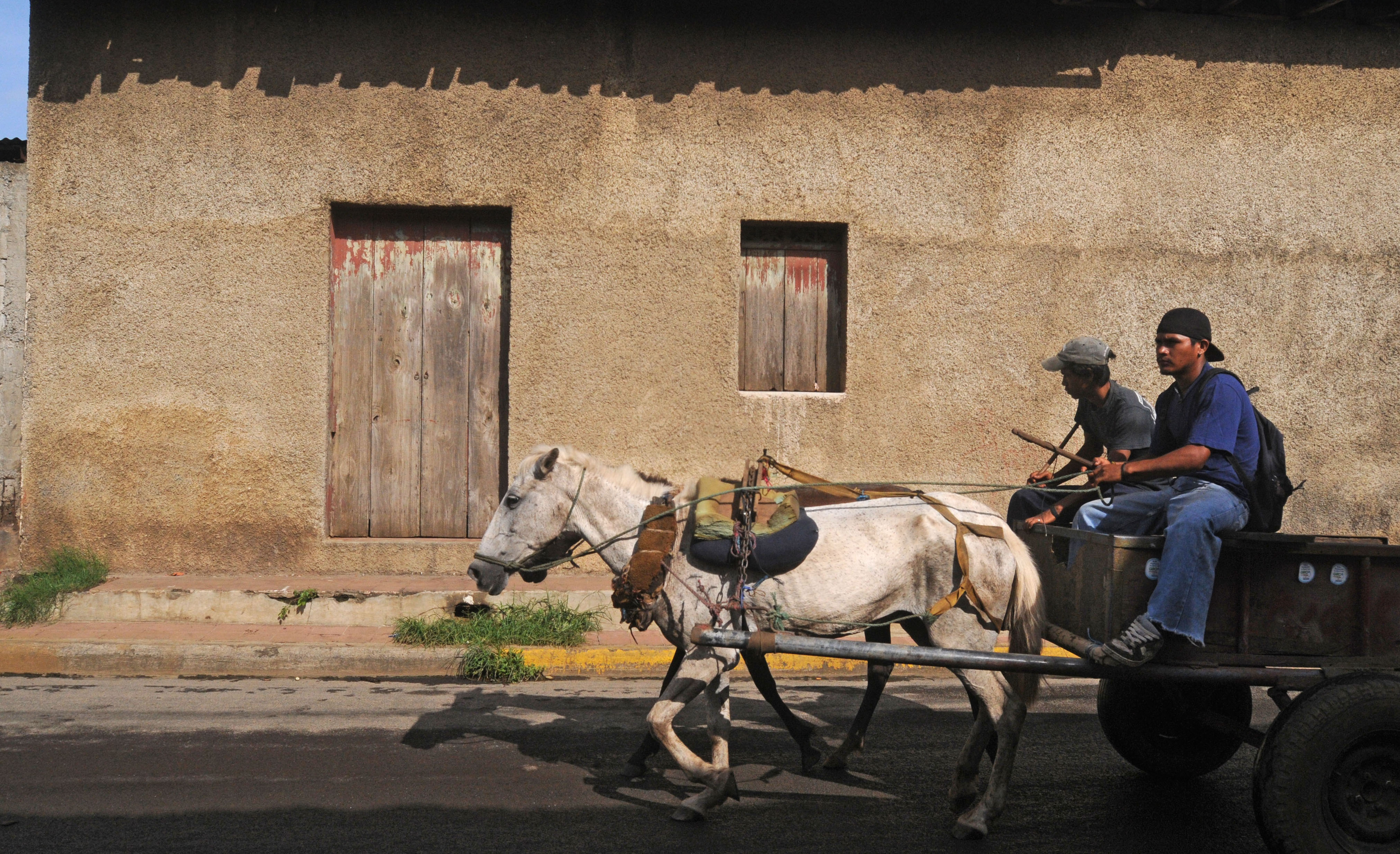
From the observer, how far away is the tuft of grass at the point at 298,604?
8531 millimetres

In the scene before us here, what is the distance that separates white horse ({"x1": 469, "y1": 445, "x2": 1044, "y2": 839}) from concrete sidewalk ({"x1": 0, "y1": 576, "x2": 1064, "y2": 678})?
2541mm

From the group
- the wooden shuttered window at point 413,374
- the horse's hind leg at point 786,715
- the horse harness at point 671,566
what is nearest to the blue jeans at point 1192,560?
the horse harness at point 671,566

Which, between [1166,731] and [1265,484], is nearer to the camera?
[1265,484]

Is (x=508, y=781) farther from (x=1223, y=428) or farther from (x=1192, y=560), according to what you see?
(x=1223, y=428)

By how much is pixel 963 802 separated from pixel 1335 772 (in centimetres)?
151

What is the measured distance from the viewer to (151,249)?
30.7 ft

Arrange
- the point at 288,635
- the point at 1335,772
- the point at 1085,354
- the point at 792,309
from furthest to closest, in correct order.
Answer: the point at 792,309, the point at 288,635, the point at 1085,354, the point at 1335,772

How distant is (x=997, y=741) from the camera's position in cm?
479

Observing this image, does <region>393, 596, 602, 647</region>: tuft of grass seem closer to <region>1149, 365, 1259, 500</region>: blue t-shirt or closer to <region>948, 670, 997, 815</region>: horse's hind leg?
<region>948, 670, 997, 815</region>: horse's hind leg

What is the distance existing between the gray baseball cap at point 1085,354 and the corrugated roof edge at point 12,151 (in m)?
9.09

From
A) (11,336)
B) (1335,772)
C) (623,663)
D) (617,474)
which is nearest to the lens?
(1335,772)

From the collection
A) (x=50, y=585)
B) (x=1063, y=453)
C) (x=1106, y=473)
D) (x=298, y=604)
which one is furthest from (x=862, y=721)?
(x=50, y=585)

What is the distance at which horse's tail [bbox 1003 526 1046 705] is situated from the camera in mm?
4797

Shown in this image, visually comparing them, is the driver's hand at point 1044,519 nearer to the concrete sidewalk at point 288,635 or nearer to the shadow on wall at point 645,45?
the concrete sidewalk at point 288,635
